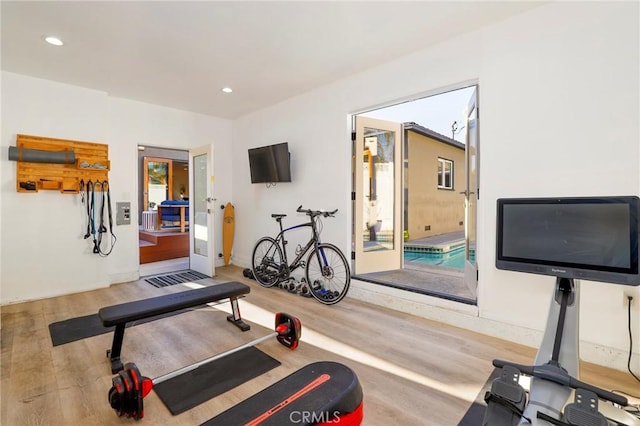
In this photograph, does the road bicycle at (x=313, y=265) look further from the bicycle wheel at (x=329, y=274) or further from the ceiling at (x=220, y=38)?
the ceiling at (x=220, y=38)

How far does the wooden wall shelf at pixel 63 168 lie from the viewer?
376 centimetres

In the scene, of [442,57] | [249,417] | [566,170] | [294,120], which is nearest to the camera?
[249,417]

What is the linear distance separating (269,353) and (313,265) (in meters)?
1.76

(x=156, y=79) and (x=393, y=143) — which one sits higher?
(x=156, y=79)

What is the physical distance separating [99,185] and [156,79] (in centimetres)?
176

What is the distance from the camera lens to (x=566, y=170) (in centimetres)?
240

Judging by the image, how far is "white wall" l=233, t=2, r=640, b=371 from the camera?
2.20m

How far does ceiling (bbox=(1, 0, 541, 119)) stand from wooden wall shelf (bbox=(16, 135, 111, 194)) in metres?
0.82

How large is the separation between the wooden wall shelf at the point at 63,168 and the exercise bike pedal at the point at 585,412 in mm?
5386

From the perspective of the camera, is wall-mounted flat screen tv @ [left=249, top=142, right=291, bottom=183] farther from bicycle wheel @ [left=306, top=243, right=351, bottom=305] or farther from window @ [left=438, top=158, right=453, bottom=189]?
window @ [left=438, top=158, right=453, bottom=189]

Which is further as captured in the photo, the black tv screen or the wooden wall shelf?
the wooden wall shelf

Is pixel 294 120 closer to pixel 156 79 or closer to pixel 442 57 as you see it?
pixel 156 79

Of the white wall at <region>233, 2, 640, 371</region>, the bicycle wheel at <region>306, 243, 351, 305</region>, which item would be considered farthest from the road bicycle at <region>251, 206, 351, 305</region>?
the white wall at <region>233, 2, 640, 371</region>

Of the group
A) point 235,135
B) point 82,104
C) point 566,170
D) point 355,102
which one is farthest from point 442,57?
point 82,104
